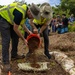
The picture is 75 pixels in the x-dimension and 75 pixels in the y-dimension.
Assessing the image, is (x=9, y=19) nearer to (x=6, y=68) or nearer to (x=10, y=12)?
(x=10, y=12)

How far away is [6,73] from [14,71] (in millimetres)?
276

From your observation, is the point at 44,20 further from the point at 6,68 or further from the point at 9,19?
the point at 6,68

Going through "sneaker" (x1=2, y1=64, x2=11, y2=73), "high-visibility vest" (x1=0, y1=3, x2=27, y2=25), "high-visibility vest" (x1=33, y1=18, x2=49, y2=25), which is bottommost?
"sneaker" (x1=2, y1=64, x2=11, y2=73)

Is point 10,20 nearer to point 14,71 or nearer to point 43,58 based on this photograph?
point 14,71

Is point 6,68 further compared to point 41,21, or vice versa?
point 41,21

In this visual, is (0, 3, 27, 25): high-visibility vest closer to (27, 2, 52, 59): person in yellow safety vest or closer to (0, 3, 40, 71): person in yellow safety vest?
(0, 3, 40, 71): person in yellow safety vest

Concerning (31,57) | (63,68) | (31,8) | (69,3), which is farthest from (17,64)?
(69,3)

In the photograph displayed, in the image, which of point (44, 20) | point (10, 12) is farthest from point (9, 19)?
point (44, 20)

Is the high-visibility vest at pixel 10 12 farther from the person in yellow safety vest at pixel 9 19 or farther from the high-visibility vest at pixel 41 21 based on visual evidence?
the high-visibility vest at pixel 41 21

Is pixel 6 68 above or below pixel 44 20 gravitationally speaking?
below

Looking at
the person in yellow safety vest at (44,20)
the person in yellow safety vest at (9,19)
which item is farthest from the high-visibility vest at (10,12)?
the person in yellow safety vest at (44,20)

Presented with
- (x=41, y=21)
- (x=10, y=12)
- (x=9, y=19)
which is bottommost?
(x=41, y=21)

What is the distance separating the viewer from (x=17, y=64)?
764 cm

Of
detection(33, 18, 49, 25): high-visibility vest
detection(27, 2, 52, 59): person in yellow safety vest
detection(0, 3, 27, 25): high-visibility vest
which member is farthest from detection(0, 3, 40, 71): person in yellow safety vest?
detection(33, 18, 49, 25): high-visibility vest
